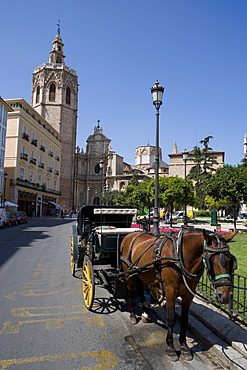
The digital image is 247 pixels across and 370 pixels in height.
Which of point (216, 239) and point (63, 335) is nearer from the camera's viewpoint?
point (216, 239)

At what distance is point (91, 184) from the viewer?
61.5m

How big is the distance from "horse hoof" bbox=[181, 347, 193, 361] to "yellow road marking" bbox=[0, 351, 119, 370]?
0.83m

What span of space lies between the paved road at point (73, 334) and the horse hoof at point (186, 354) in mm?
67

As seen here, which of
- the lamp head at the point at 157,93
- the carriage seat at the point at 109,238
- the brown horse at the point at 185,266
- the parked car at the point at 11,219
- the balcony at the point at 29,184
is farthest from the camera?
the balcony at the point at 29,184

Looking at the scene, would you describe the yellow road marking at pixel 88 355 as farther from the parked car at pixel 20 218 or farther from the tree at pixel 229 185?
the parked car at pixel 20 218

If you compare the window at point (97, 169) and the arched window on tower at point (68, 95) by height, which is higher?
the arched window on tower at point (68, 95)

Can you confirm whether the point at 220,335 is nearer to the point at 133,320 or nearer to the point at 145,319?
the point at 145,319

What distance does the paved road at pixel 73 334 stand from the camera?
10.6 ft

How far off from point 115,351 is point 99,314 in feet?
4.26

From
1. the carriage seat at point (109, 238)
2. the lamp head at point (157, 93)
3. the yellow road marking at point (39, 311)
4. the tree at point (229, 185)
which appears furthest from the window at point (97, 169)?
the yellow road marking at point (39, 311)

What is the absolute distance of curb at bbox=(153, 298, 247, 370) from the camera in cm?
326

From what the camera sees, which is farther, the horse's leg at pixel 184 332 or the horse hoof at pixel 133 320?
the horse hoof at pixel 133 320

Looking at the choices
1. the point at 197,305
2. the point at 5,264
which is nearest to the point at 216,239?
the point at 197,305

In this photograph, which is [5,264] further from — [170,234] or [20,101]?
[20,101]
